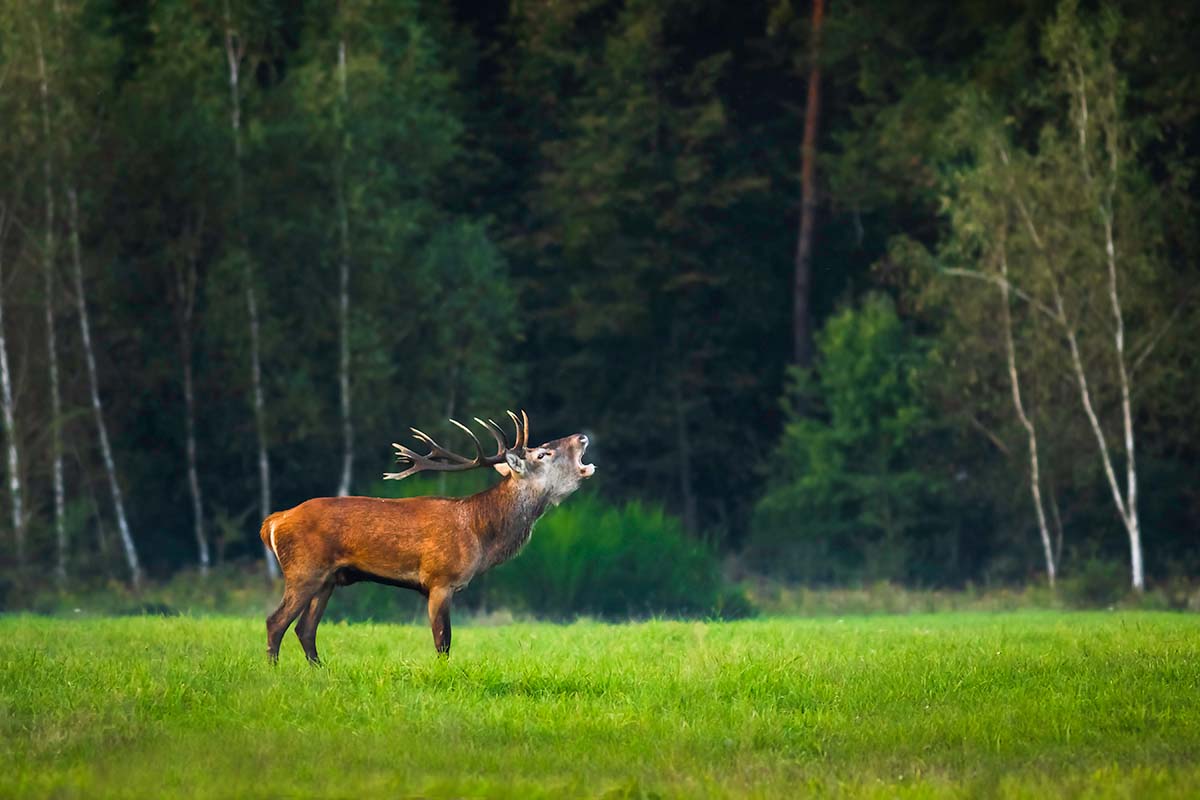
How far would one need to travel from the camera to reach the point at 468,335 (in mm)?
41031

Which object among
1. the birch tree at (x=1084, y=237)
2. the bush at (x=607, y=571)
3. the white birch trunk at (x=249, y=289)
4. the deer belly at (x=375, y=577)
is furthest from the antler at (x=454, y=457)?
the white birch trunk at (x=249, y=289)

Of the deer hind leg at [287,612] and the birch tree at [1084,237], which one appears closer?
the deer hind leg at [287,612]

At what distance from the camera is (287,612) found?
45.9 feet

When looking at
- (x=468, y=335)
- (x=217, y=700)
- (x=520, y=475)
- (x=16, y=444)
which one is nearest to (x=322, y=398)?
(x=468, y=335)

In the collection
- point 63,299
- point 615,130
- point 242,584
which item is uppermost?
point 615,130

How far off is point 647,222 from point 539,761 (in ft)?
119

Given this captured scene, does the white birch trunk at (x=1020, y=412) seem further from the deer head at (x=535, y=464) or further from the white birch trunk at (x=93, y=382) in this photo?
the deer head at (x=535, y=464)

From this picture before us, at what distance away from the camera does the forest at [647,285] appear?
34469 mm

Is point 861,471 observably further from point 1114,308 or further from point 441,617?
point 441,617

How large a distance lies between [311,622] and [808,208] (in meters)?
31.6

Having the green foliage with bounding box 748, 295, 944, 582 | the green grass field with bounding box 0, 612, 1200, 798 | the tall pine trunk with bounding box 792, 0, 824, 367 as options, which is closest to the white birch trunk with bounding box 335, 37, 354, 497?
the green foliage with bounding box 748, 295, 944, 582

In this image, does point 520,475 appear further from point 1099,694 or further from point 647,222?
point 647,222

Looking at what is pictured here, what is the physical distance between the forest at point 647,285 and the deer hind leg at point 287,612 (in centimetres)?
1328

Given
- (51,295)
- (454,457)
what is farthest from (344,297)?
(454,457)
